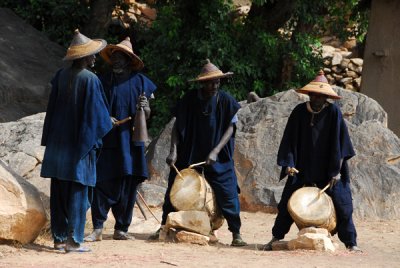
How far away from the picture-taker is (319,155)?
8.90m

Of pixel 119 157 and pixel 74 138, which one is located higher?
pixel 74 138

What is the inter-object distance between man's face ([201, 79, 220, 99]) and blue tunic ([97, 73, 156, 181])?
0.61m

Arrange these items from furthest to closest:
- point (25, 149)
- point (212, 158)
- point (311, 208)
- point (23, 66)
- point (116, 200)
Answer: point (23, 66) < point (25, 149) < point (116, 200) < point (212, 158) < point (311, 208)

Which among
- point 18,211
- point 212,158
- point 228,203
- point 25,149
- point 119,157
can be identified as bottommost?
point 18,211

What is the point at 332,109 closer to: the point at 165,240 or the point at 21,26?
the point at 165,240

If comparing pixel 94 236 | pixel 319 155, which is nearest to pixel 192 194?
pixel 94 236

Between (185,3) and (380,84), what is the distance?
341cm

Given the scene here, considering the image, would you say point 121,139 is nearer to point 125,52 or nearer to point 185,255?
point 125,52

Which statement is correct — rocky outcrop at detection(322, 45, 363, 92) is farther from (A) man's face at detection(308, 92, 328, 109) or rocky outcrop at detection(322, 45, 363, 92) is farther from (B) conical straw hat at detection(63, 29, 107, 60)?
(B) conical straw hat at detection(63, 29, 107, 60)

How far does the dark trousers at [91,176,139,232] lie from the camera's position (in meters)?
9.23

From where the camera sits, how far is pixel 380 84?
15.3 metres

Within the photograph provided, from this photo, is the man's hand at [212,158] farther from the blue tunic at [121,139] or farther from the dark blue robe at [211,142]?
the blue tunic at [121,139]


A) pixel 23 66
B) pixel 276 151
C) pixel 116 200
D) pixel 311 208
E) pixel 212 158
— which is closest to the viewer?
pixel 311 208

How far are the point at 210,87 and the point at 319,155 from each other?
1.24m
